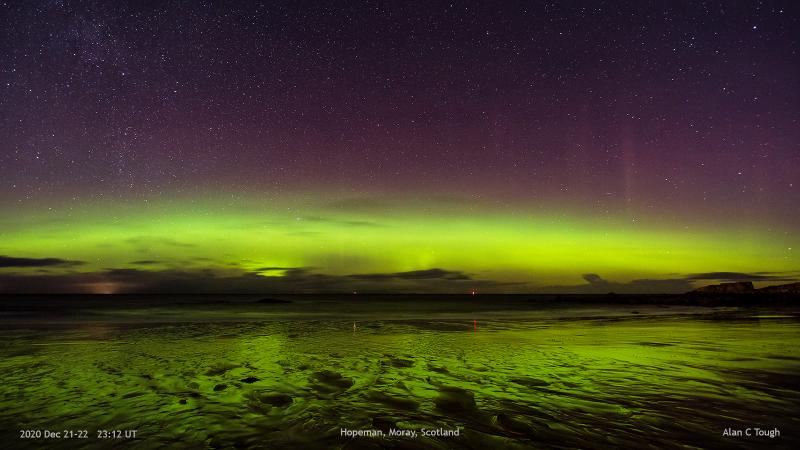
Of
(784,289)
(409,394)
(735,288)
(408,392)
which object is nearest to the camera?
(409,394)

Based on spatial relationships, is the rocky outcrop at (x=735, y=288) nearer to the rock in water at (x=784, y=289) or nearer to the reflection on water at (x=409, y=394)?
the rock in water at (x=784, y=289)

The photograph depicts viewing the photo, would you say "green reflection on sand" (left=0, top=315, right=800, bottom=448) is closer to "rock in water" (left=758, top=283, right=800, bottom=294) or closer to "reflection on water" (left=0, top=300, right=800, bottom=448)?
"reflection on water" (left=0, top=300, right=800, bottom=448)

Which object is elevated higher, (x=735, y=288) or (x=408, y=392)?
(x=408, y=392)

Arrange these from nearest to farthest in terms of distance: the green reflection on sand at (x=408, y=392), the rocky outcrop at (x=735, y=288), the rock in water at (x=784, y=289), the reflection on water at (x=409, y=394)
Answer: the reflection on water at (x=409, y=394), the green reflection on sand at (x=408, y=392), the rock in water at (x=784, y=289), the rocky outcrop at (x=735, y=288)

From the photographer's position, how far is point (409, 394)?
27.0ft

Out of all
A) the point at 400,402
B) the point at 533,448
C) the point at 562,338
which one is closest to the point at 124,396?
the point at 400,402

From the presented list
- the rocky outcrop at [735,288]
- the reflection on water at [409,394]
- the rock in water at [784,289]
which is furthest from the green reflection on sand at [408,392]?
the rocky outcrop at [735,288]

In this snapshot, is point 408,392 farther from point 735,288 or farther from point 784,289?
point 735,288

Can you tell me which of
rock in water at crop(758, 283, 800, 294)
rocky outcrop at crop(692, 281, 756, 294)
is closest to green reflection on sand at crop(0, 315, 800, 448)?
rock in water at crop(758, 283, 800, 294)

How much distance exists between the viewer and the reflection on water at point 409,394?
5.96 meters

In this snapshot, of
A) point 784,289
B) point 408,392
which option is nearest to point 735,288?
point 784,289

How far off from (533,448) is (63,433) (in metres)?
5.86

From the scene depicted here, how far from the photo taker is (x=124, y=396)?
802 centimetres

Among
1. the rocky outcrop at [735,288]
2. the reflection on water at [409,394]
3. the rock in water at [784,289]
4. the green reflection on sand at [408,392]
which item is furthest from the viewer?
the rocky outcrop at [735,288]
